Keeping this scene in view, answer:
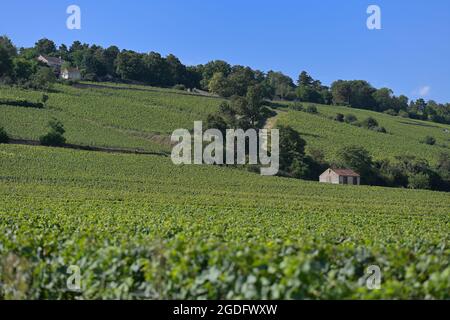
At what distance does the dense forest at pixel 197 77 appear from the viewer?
12462cm

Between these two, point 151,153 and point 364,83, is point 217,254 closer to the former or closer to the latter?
point 151,153

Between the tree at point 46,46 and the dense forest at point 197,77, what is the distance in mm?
3183

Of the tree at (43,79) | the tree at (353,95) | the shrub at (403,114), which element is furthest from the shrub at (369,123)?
the tree at (43,79)

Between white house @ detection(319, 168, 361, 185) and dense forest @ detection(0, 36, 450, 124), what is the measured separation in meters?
43.4

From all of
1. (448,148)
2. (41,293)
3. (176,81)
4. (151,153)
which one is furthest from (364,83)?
(41,293)

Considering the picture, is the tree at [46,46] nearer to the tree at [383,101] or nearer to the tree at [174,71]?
the tree at [174,71]

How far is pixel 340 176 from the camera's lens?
74562 mm

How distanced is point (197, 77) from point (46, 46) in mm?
53362

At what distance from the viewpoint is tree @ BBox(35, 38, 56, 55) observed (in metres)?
173

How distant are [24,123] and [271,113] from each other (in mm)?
42904

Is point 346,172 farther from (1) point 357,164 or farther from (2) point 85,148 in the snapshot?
(2) point 85,148

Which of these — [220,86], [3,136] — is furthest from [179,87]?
[3,136]

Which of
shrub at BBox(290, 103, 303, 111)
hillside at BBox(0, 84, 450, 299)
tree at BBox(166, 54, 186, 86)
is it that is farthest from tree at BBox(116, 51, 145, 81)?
shrub at BBox(290, 103, 303, 111)

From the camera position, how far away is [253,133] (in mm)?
87812
